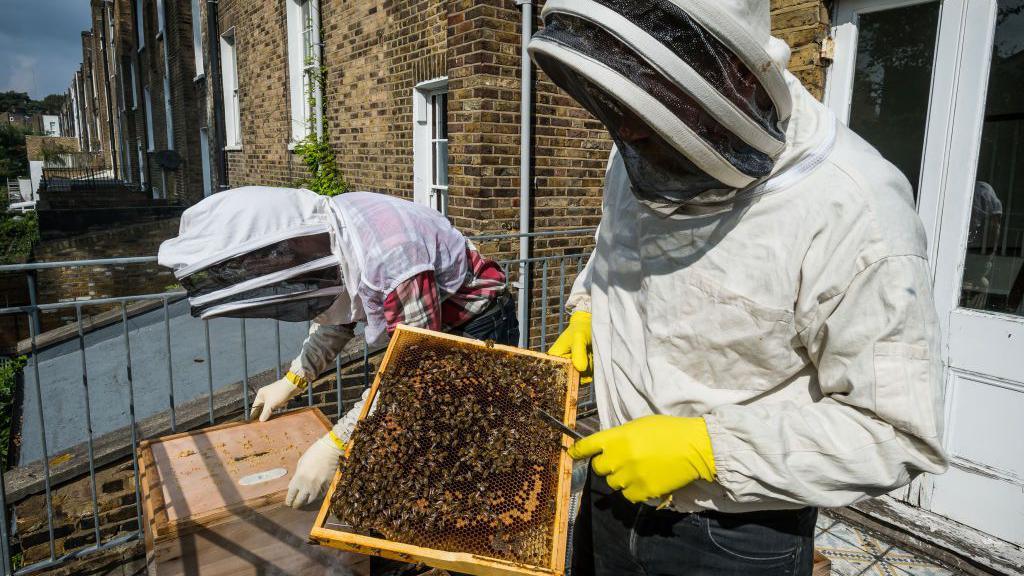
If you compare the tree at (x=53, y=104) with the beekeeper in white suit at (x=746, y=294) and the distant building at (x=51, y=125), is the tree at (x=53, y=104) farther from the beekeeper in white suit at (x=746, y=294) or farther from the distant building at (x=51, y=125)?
the beekeeper in white suit at (x=746, y=294)

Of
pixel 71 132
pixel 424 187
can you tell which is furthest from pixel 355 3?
pixel 71 132

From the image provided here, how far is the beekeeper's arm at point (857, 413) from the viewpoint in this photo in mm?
1164

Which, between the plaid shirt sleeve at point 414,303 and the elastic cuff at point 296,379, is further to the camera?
the elastic cuff at point 296,379

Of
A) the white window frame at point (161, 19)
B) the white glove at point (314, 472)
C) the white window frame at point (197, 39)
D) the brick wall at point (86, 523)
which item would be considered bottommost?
the brick wall at point (86, 523)

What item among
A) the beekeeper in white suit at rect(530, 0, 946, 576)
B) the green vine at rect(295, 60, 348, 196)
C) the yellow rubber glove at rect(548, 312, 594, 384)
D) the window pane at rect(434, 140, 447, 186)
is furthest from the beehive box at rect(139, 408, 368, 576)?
the green vine at rect(295, 60, 348, 196)

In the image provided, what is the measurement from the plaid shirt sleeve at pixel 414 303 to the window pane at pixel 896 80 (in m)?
2.89

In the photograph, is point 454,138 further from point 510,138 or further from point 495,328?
point 495,328

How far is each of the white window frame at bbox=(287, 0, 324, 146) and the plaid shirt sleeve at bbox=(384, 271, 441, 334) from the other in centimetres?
738

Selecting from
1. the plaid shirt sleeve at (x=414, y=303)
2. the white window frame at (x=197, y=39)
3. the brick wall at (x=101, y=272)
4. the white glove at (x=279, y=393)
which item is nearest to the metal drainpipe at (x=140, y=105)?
the white window frame at (x=197, y=39)

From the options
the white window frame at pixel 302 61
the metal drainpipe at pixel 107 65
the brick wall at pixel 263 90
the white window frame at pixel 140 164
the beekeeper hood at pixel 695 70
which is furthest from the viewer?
the metal drainpipe at pixel 107 65

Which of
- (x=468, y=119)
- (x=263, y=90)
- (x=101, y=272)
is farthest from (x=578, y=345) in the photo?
(x=101, y=272)

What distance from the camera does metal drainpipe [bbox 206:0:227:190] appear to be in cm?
1219

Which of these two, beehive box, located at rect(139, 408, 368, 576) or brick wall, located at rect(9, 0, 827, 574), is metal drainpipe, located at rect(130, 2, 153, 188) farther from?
beehive box, located at rect(139, 408, 368, 576)

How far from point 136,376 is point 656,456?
5.52m
